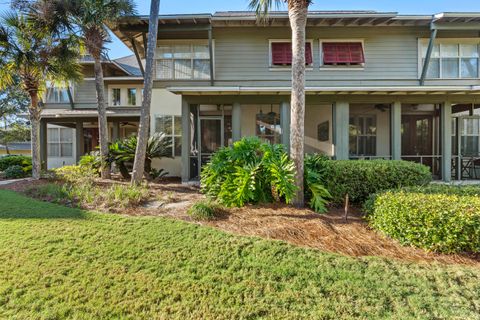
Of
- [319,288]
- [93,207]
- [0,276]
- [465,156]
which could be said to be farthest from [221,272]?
[465,156]

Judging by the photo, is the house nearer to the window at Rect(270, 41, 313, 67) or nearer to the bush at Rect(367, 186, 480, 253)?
the window at Rect(270, 41, 313, 67)

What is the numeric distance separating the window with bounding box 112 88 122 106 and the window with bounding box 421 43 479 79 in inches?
643

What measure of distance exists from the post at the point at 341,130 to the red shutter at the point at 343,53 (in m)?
2.65

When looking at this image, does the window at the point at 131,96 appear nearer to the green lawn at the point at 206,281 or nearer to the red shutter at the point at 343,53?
the red shutter at the point at 343,53

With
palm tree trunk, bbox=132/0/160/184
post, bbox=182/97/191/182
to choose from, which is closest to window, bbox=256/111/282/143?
post, bbox=182/97/191/182

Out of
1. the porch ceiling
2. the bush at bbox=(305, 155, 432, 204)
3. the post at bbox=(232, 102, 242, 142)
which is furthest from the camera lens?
the post at bbox=(232, 102, 242, 142)

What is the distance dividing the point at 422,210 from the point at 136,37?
12.0 meters

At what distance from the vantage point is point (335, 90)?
9227mm

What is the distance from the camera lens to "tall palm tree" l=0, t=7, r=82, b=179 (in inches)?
347

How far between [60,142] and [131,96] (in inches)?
230

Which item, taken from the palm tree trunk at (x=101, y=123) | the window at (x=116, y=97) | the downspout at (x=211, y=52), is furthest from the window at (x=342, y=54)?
the window at (x=116, y=97)

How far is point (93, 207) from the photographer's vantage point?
6102 millimetres

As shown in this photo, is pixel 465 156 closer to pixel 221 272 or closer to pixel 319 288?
pixel 319 288

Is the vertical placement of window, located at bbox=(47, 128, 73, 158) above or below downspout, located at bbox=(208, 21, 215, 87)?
below
